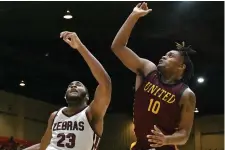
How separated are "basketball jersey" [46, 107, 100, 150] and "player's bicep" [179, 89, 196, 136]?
0.83 meters

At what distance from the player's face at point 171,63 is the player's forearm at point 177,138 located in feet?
1.59

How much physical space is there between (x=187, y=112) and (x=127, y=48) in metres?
0.65

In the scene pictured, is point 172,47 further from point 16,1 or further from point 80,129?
point 80,129

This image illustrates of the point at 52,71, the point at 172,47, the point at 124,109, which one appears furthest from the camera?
the point at 124,109

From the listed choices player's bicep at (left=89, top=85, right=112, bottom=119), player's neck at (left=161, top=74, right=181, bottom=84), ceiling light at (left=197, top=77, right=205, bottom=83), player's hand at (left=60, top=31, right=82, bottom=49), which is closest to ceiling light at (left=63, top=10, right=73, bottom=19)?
player's bicep at (left=89, top=85, right=112, bottom=119)

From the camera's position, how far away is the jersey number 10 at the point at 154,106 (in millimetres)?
3494

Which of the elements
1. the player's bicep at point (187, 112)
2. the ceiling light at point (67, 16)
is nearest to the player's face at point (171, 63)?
the player's bicep at point (187, 112)

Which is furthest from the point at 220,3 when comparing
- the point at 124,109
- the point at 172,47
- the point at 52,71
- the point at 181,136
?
the point at 124,109

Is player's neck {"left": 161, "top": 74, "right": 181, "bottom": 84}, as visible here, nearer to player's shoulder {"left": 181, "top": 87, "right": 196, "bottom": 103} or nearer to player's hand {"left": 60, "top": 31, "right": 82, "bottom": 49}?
player's shoulder {"left": 181, "top": 87, "right": 196, "bottom": 103}

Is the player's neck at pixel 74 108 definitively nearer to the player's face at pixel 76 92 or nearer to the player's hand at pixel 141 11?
the player's face at pixel 76 92

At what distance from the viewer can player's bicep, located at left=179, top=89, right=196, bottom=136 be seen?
3.47m

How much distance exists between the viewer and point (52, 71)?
13.4 metres

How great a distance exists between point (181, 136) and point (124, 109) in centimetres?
1408

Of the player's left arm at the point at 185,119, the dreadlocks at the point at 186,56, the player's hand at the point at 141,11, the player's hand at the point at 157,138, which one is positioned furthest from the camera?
the dreadlocks at the point at 186,56
